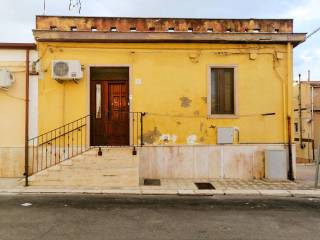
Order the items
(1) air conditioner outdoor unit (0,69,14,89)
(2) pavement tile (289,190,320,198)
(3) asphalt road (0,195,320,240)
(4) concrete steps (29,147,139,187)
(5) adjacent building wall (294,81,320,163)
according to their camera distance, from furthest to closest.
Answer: (5) adjacent building wall (294,81,320,163)
(1) air conditioner outdoor unit (0,69,14,89)
(4) concrete steps (29,147,139,187)
(2) pavement tile (289,190,320,198)
(3) asphalt road (0,195,320,240)

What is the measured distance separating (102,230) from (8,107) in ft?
23.7

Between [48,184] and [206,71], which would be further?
[206,71]

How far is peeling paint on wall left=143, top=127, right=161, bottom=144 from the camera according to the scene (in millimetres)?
12285

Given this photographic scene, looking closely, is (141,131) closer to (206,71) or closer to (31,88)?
(206,71)

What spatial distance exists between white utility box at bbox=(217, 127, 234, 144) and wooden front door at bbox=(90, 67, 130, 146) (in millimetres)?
2866

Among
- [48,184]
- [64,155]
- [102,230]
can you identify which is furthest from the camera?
[64,155]

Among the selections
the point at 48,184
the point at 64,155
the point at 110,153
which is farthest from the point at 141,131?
the point at 48,184

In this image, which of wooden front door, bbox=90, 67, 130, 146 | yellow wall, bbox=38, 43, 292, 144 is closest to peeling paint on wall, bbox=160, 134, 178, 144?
yellow wall, bbox=38, 43, 292, 144

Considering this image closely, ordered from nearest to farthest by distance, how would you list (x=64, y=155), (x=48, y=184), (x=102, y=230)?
(x=102, y=230), (x=48, y=184), (x=64, y=155)

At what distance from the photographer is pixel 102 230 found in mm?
6359

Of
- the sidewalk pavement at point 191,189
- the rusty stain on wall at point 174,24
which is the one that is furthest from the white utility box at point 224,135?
the rusty stain on wall at point 174,24

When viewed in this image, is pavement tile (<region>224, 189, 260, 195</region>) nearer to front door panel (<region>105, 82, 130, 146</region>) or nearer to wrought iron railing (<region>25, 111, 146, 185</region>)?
wrought iron railing (<region>25, 111, 146, 185</region>)

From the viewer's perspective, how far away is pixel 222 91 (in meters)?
12.7

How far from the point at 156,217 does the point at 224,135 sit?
18.4ft
